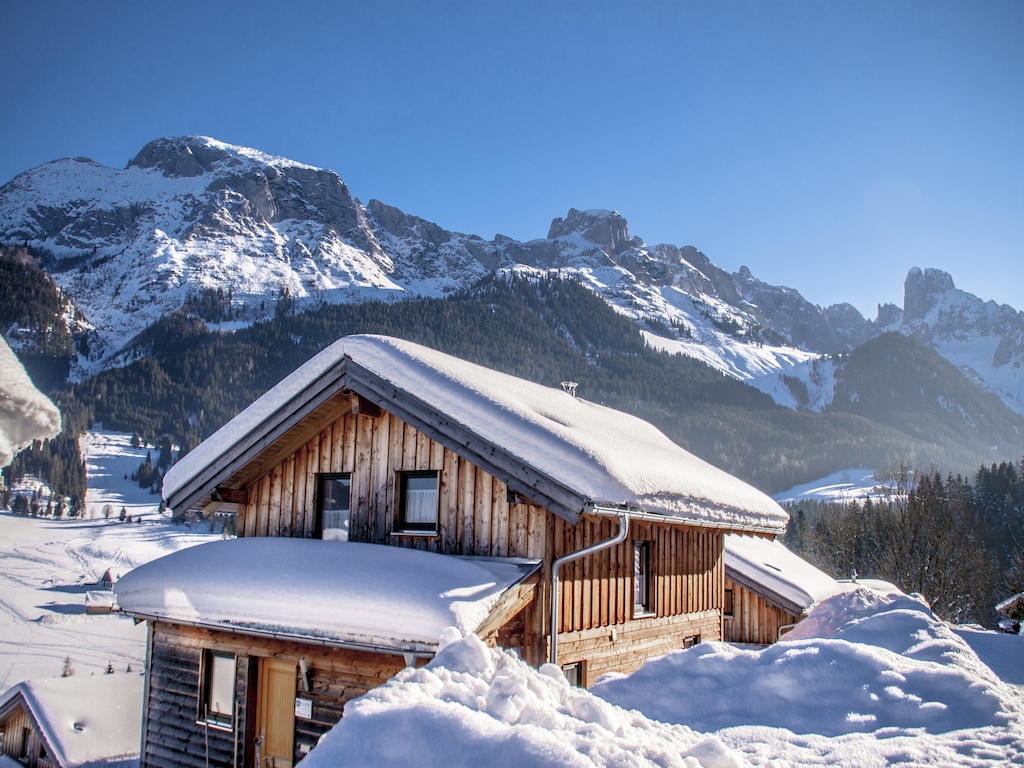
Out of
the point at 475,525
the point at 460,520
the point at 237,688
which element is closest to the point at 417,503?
the point at 460,520

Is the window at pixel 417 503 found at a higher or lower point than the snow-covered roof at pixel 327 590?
higher

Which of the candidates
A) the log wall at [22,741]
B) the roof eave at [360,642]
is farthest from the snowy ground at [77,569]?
the roof eave at [360,642]

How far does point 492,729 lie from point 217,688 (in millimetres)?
8561

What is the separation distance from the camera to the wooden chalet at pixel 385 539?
769 cm

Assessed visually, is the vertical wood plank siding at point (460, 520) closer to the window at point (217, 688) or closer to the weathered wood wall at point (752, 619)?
the window at point (217, 688)

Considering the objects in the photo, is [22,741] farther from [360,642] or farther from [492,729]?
[492,729]

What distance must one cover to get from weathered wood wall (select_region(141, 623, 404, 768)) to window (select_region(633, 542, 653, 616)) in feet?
14.3

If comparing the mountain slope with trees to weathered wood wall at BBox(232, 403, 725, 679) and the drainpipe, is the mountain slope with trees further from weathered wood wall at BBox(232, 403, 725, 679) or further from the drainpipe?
the drainpipe

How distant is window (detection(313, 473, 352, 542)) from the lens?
1034cm

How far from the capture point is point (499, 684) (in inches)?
128

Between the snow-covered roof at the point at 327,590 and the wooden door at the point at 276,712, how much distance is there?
1.24m

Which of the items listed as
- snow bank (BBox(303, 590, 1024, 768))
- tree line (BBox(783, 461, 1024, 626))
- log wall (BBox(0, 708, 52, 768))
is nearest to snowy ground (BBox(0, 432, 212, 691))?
log wall (BBox(0, 708, 52, 768))

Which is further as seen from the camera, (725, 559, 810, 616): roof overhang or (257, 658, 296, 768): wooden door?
(725, 559, 810, 616): roof overhang

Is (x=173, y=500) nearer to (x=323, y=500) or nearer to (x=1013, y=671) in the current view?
(x=323, y=500)
